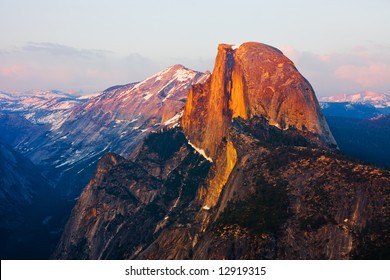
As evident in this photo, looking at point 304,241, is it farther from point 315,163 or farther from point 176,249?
point 176,249

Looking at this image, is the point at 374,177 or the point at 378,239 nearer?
the point at 378,239

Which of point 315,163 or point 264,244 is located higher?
point 315,163

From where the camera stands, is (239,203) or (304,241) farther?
(239,203)

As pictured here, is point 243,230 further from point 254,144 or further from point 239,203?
point 254,144

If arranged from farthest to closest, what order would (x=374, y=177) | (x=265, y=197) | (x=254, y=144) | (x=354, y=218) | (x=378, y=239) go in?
(x=254, y=144), (x=265, y=197), (x=374, y=177), (x=354, y=218), (x=378, y=239)

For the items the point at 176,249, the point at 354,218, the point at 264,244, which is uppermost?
the point at 354,218
